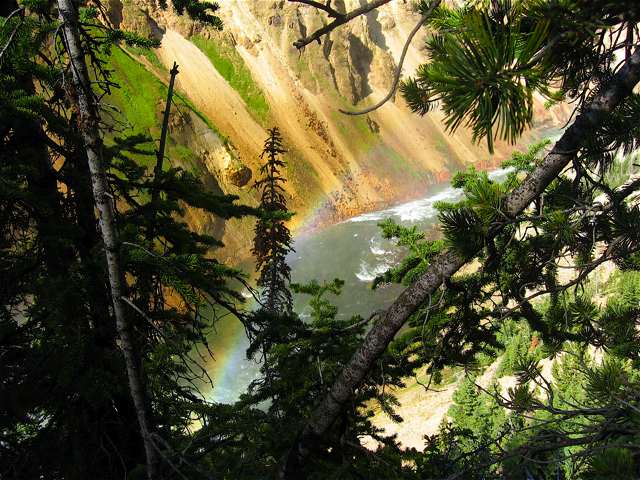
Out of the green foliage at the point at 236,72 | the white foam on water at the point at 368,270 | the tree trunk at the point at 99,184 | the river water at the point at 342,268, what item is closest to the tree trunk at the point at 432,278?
the tree trunk at the point at 99,184

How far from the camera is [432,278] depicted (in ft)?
9.76

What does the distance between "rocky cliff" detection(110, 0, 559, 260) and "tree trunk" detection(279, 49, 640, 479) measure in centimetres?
2899

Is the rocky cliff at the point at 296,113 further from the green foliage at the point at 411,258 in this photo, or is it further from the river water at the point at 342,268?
the green foliage at the point at 411,258

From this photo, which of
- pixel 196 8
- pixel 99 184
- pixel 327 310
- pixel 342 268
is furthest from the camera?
pixel 342 268

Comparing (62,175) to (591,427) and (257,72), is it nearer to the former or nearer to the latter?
(591,427)

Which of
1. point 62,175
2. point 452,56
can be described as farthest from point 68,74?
point 452,56

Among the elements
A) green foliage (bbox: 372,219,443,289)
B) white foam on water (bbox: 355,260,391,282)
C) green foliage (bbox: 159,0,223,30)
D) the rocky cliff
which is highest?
the rocky cliff

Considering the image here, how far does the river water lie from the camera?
2244 cm

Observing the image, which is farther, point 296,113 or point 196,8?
point 296,113

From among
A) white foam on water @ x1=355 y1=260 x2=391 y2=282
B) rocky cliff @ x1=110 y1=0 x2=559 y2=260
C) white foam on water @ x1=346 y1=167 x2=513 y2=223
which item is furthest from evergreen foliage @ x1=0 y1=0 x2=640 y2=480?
white foam on water @ x1=346 y1=167 x2=513 y2=223

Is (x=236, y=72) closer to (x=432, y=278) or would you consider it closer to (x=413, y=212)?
(x=413, y=212)

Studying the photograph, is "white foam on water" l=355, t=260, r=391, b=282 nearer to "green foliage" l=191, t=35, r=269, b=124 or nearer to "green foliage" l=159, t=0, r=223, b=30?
"green foliage" l=191, t=35, r=269, b=124

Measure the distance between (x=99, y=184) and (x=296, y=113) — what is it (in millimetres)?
46024

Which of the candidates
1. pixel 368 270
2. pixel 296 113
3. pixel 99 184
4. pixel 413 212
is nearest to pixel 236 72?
pixel 296 113
